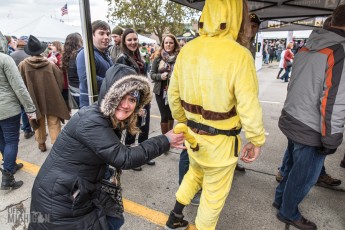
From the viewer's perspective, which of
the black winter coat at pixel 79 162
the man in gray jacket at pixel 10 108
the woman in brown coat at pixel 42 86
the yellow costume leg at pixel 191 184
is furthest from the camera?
the woman in brown coat at pixel 42 86

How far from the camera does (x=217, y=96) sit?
1.66 meters

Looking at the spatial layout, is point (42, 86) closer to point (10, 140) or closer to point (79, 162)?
point (10, 140)

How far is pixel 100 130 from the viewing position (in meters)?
1.39

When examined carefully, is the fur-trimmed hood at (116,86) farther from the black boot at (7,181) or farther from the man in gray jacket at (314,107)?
the black boot at (7,181)

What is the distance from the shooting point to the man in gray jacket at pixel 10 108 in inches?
110

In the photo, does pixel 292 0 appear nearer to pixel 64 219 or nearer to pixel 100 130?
pixel 100 130

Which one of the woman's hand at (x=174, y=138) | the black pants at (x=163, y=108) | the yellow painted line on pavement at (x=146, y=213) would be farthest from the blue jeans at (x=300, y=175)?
the black pants at (x=163, y=108)

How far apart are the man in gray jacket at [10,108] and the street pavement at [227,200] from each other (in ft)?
0.76

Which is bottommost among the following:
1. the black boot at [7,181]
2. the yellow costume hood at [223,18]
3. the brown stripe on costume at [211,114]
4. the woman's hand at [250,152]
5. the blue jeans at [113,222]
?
the black boot at [7,181]

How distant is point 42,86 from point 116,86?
273 cm

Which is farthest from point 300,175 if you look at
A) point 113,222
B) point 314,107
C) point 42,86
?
point 42,86

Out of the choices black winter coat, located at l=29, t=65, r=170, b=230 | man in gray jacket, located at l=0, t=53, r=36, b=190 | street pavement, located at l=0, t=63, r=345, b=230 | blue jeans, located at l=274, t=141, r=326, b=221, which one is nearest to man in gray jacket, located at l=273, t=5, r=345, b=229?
blue jeans, located at l=274, t=141, r=326, b=221

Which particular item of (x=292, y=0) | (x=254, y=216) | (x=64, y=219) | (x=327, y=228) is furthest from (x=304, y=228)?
(x=292, y=0)

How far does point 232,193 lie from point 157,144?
172 centimetres
